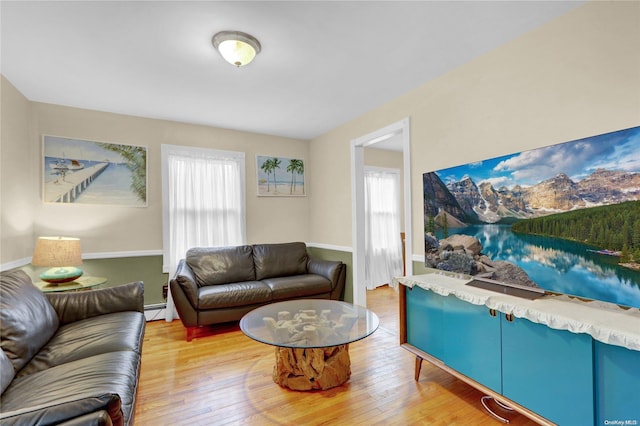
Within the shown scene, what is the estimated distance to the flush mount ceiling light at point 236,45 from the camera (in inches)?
82.3

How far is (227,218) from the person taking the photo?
429 cm

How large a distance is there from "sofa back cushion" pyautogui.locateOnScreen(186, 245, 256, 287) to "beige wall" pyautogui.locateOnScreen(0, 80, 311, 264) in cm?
49

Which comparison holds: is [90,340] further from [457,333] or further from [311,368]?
[457,333]

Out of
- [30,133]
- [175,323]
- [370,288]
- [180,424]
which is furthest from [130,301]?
[370,288]

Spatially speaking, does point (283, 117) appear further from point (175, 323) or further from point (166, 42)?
point (175, 323)

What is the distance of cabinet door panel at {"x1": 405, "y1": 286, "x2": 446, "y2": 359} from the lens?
2.13m

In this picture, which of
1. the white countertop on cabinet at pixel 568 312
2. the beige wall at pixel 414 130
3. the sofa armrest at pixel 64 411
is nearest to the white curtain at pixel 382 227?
the beige wall at pixel 414 130

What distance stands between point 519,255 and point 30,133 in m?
4.70

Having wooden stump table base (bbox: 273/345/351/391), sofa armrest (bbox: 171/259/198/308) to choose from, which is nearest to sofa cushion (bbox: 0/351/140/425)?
wooden stump table base (bbox: 273/345/351/391)

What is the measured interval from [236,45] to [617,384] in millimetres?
2805

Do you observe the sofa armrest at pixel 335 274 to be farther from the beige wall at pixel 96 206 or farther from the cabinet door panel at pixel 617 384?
the cabinet door panel at pixel 617 384

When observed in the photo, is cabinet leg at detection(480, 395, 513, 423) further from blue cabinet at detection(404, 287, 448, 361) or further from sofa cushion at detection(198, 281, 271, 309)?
sofa cushion at detection(198, 281, 271, 309)

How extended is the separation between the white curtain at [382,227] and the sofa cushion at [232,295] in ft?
7.90

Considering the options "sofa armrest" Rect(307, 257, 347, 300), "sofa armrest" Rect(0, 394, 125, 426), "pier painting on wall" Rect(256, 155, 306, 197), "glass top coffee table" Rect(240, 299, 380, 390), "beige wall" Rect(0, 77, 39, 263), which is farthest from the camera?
"pier painting on wall" Rect(256, 155, 306, 197)
